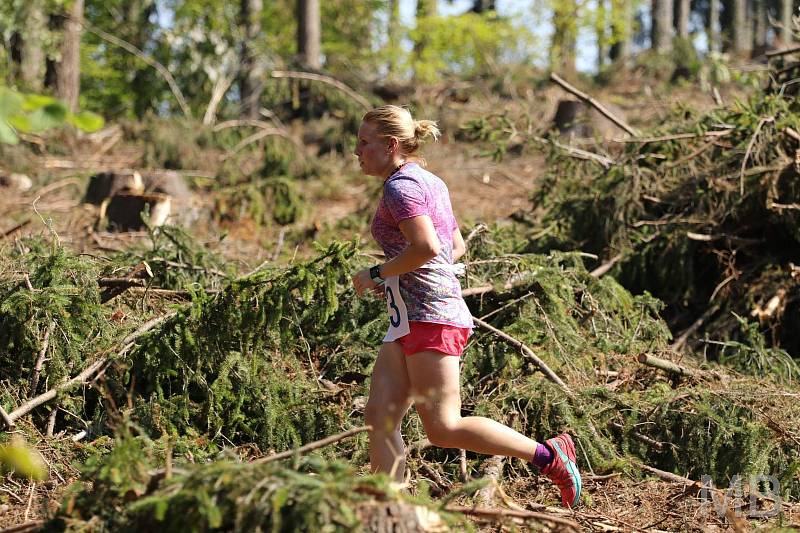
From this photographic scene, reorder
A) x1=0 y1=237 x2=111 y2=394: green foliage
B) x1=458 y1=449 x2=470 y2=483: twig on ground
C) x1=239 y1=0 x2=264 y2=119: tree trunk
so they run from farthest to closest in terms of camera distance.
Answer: x1=239 y1=0 x2=264 y2=119: tree trunk < x1=0 y1=237 x2=111 y2=394: green foliage < x1=458 y1=449 x2=470 y2=483: twig on ground

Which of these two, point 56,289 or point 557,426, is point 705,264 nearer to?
point 557,426

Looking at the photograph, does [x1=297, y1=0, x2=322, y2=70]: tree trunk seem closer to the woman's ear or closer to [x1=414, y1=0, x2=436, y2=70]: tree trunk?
[x1=414, y1=0, x2=436, y2=70]: tree trunk

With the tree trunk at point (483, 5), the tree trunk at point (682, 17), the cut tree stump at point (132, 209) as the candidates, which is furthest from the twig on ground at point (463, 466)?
the tree trunk at point (483, 5)

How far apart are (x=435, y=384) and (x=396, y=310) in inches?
12.2

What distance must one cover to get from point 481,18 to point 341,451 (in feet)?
66.5

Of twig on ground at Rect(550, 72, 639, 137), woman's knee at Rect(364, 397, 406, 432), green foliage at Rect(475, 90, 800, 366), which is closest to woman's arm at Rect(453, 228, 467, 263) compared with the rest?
woman's knee at Rect(364, 397, 406, 432)

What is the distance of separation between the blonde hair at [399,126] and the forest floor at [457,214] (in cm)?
121

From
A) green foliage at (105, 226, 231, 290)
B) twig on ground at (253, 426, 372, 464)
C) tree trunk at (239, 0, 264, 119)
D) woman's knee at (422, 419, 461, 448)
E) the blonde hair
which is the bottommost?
woman's knee at (422, 419, 461, 448)

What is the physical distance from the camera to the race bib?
10.9 feet

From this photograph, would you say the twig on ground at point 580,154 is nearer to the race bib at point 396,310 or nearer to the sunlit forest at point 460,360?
the sunlit forest at point 460,360

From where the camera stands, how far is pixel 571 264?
6.14 m

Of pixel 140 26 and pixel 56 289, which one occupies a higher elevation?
pixel 140 26

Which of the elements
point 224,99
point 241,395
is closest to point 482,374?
point 241,395

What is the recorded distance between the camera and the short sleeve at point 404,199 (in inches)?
128
